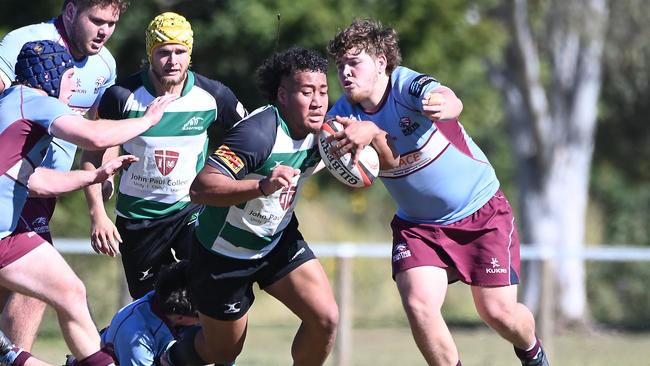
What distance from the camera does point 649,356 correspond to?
1176cm

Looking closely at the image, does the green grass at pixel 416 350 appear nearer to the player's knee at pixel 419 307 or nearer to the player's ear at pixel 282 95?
the player's knee at pixel 419 307

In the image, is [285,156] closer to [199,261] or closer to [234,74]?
[199,261]

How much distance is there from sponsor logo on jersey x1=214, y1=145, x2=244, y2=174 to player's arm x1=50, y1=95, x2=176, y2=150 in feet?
1.25

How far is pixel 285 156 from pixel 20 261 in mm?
1404

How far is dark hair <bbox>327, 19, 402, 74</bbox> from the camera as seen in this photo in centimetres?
631

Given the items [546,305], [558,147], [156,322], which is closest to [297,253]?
[156,322]

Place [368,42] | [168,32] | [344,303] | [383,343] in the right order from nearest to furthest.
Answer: [368,42], [168,32], [344,303], [383,343]

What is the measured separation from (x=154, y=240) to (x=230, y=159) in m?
1.29

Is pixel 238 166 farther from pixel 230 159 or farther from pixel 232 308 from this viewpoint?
pixel 232 308

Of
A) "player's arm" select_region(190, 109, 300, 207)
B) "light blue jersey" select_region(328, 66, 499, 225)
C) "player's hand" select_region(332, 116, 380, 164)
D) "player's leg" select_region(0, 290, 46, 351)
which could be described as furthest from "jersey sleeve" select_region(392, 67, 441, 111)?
"player's leg" select_region(0, 290, 46, 351)

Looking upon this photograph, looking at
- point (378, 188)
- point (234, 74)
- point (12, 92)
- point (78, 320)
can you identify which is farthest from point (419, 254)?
point (378, 188)

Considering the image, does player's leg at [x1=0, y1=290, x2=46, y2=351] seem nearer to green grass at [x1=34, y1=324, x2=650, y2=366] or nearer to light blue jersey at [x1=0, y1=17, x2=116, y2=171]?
light blue jersey at [x1=0, y1=17, x2=116, y2=171]

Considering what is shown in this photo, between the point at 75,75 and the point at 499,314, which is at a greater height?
the point at 75,75

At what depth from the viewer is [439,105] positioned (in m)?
6.03
